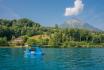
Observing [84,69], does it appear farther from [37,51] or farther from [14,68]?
[37,51]

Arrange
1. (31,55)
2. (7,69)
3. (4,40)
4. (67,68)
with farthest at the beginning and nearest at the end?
(4,40), (31,55), (67,68), (7,69)

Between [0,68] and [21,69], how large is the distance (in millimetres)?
4635

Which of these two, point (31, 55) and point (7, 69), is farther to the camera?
point (31, 55)

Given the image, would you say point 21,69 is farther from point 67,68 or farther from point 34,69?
point 67,68

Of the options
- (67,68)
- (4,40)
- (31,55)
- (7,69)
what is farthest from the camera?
(4,40)

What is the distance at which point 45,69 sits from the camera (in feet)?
178

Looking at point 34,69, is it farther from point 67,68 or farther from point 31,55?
point 31,55

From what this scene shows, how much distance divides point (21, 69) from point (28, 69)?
5.17 ft

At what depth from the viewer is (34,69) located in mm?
54625

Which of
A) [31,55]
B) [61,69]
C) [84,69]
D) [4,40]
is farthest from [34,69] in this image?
[4,40]

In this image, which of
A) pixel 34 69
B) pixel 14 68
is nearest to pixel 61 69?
pixel 34 69

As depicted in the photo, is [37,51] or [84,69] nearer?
[84,69]

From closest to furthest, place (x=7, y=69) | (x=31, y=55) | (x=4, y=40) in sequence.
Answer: (x=7, y=69) < (x=31, y=55) < (x=4, y=40)

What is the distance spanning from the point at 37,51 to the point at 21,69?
46417 millimetres
